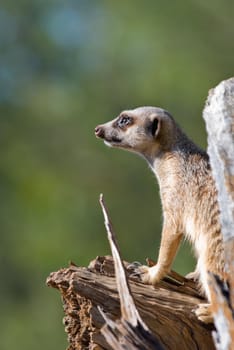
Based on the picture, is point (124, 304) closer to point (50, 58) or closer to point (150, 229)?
point (150, 229)

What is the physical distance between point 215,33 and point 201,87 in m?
0.71

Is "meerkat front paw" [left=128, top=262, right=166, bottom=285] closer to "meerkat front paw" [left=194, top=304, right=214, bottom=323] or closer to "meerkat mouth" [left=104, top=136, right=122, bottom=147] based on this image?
"meerkat front paw" [left=194, top=304, right=214, bottom=323]

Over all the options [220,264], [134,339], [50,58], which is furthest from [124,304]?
[50,58]

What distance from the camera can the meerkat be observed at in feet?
18.4

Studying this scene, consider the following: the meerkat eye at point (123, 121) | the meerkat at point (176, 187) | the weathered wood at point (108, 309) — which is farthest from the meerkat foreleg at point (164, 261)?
the meerkat eye at point (123, 121)

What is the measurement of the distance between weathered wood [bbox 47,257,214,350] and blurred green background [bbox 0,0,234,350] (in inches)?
300

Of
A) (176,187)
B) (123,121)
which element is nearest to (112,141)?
(123,121)

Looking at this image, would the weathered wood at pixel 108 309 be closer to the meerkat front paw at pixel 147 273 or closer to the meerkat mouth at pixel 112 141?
the meerkat front paw at pixel 147 273

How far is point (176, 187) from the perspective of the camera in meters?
6.06

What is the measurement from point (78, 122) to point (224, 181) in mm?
11260

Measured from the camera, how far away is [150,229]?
14.7 metres

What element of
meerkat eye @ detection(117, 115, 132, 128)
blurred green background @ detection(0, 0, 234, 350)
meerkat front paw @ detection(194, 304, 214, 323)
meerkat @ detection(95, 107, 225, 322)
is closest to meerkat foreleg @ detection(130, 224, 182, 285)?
meerkat @ detection(95, 107, 225, 322)

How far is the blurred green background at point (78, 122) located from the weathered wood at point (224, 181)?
803cm

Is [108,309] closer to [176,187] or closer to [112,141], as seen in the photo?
[176,187]
